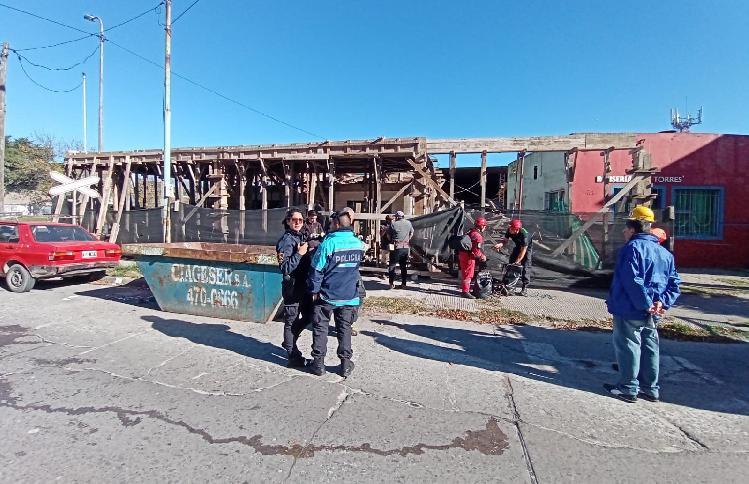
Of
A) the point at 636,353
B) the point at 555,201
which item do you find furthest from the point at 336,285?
the point at 555,201

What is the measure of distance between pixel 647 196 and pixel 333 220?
928 cm

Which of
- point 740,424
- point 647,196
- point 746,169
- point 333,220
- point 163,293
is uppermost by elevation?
point 746,169

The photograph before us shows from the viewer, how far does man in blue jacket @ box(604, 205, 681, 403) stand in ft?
12.4

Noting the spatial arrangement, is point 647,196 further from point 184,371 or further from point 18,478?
point 18,478

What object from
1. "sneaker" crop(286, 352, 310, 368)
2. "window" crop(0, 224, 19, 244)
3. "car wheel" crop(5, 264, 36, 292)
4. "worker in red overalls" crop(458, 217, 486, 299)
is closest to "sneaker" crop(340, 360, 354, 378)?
"sneaker" crop(286, 352, 310, 368)

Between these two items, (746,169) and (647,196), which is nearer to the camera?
(647,196)

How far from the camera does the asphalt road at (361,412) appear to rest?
2.77 metres

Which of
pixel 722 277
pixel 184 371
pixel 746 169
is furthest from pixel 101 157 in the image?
pixel 746 169

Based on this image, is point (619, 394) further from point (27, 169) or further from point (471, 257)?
point (27, 169)

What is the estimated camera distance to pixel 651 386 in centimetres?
397

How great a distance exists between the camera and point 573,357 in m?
5.21

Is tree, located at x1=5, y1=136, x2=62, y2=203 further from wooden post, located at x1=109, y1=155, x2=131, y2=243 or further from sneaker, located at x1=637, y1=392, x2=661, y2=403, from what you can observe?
sneaker, located at x1=637, y1=392, x2=661, y2=403

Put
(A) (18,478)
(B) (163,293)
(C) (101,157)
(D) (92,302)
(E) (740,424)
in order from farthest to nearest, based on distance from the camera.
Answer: (C) (101,157), (D) (92,302), (B) (163,293), (E) (740,424), (A) (18,478)

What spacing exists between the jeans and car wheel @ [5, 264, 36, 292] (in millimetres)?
10524
